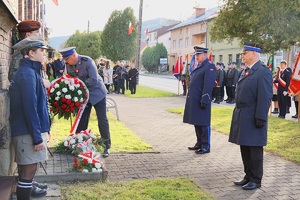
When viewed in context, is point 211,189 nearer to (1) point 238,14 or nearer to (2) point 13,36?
(2) point 13,36

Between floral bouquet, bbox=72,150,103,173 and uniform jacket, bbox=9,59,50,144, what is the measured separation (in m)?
1.54

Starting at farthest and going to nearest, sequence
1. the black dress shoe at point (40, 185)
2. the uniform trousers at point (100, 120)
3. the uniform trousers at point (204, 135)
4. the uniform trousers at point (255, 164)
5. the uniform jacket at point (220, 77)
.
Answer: the uniform jacket at point (220, 77), the uniform trousers at point (204, 135), the uniform trousers at point (100, 120), the uniform trousers at point (255, 164), the black dress shoe at point (40, 185)

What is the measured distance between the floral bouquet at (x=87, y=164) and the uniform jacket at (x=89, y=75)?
1.22m

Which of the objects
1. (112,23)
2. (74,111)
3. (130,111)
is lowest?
(130,111)

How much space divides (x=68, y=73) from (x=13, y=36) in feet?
3.58

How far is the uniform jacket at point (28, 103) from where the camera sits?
3.78 m

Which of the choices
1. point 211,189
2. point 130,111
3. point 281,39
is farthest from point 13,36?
point 281,39

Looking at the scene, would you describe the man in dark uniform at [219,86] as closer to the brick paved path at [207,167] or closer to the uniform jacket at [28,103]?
the brick paved path at [207,167]

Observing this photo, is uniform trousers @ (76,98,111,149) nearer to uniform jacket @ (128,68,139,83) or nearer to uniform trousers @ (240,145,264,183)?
uniform trousers @ (240,145,264,183)

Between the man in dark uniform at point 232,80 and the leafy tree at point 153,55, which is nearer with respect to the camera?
the man in dark uniform at point 232,80

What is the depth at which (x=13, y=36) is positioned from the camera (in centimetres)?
589

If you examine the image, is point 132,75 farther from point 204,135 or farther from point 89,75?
point 89,75

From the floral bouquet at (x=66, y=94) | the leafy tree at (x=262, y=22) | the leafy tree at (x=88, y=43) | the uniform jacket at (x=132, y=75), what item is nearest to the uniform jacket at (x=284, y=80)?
the leafy tree at (x=262, y=22)

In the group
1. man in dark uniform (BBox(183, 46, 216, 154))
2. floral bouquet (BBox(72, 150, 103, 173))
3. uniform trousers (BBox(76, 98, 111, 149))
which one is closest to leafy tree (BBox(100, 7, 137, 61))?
man in dark uniform (BBox(183, 46, 216, 154))
